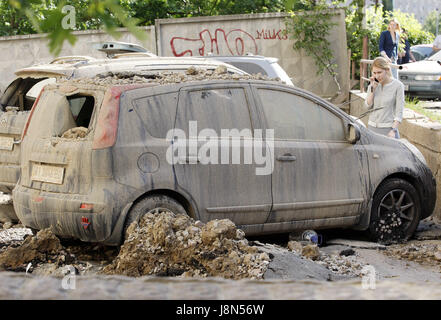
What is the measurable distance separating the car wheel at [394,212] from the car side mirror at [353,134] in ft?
2.10

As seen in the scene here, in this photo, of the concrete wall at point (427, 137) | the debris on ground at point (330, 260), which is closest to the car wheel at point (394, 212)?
the debris on ground at point (330, 260)

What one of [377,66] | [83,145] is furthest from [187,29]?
[83,145]

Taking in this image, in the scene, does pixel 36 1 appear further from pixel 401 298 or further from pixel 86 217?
pixel 86 217

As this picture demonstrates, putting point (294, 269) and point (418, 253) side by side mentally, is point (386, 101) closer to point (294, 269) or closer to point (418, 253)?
point (418, 253)

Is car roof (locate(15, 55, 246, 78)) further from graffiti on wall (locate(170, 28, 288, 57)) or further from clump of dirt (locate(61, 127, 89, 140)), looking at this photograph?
graffiti on wall (locate(170, 28, 288, 57))

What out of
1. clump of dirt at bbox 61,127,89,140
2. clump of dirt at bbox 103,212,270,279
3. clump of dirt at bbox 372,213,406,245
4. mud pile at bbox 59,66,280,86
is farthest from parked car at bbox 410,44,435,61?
clump of dirt at bbox 103,212,270,279

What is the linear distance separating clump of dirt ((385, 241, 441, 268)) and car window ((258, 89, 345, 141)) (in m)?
1.18

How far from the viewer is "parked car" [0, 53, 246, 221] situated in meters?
7.89

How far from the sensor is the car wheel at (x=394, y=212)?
24.9ft

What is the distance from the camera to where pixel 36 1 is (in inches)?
88.4

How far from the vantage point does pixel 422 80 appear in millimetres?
18391

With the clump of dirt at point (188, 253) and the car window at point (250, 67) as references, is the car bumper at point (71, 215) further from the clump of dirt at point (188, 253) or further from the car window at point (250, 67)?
the car window at point (250, 67)

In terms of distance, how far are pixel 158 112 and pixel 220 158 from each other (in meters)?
0.64
